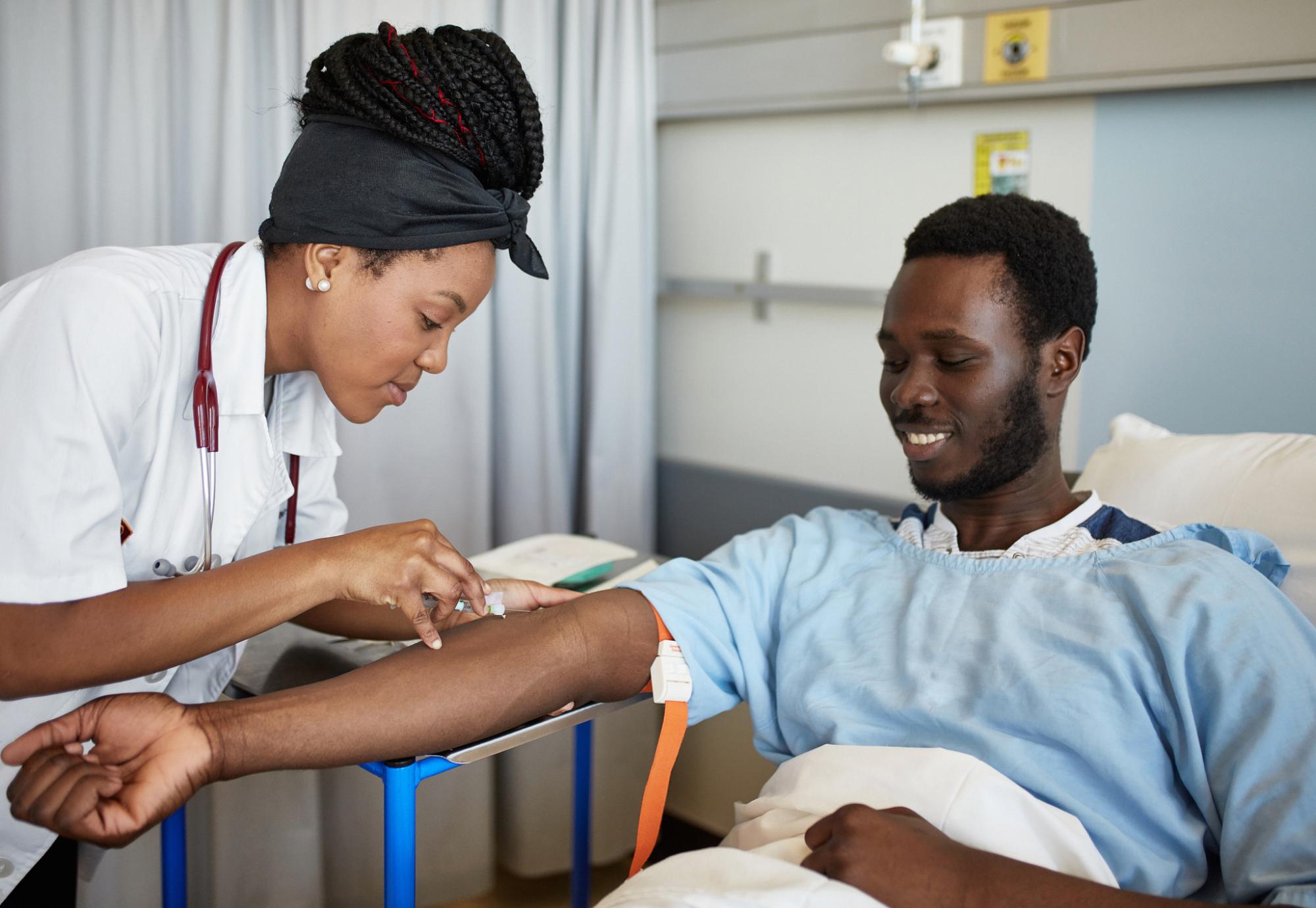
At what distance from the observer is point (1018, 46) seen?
86.2 inches

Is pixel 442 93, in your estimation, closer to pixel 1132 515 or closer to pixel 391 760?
pixel 391 760

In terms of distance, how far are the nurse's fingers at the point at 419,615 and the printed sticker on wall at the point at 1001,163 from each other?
161cm

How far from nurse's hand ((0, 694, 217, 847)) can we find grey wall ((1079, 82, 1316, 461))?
189 centimetres

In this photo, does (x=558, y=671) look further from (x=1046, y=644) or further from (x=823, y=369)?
(x=823, y=369)

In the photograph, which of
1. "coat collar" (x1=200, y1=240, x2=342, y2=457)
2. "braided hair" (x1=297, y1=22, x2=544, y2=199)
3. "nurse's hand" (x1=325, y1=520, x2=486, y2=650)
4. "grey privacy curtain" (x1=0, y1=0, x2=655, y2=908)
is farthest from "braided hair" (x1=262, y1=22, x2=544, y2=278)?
"grey privacy curtain" (x1=0, y1=0, x2=655, y2=908)

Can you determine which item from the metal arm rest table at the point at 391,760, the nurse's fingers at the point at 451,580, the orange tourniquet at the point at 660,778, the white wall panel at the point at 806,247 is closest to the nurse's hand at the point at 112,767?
the metal arm rest table at the point at 391,760

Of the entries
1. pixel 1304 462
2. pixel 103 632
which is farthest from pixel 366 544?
pixel 1304 462

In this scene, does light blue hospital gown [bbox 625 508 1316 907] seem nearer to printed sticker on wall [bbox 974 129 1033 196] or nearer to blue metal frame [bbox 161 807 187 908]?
blue metal frame [bbox 161 807 187 908]

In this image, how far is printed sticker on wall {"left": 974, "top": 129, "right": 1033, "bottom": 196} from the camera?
229 centimetres

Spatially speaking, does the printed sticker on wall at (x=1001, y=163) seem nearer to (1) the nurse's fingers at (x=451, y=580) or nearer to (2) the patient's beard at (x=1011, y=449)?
(2) the patient's beard at (x=1011, y=449)

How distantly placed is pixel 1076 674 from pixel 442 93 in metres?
0.96

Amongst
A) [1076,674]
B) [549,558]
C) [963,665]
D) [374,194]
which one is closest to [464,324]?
[549,558]

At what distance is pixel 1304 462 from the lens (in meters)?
1.65

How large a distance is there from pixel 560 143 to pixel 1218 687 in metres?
2.06
